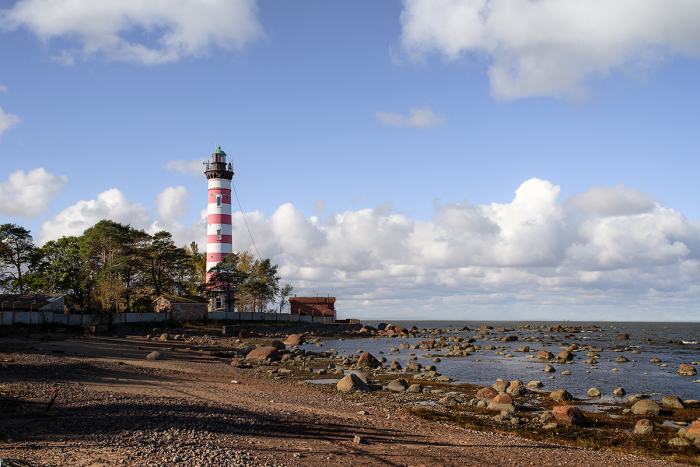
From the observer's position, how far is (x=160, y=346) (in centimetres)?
3850

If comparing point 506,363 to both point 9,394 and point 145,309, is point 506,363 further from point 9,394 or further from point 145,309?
point 145,309

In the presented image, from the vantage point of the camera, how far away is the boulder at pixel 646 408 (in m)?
18.6

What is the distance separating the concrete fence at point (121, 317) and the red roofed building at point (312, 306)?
1.93 metres

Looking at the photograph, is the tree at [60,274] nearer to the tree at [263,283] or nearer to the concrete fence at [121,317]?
the concrete fence at [121,317]

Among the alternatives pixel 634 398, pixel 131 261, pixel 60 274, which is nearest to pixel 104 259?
pixel 131 261

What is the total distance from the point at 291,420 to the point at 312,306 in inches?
2742

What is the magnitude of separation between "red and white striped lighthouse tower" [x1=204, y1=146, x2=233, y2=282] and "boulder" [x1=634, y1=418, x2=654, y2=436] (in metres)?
54.3

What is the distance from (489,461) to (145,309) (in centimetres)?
5707

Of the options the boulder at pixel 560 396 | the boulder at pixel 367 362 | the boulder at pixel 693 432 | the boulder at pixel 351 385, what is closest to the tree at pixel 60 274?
the boulder at pixel 367 362

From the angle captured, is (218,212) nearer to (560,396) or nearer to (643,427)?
(560,396)

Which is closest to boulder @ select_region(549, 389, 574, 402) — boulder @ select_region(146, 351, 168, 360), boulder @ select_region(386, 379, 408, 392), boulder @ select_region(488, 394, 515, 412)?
boulder @ select_region(488, 394, 515, 412)

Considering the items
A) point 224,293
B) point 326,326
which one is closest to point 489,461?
point 224,293

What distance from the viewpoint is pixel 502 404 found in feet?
62.0

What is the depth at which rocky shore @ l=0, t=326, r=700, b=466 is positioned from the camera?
10.6 metres
